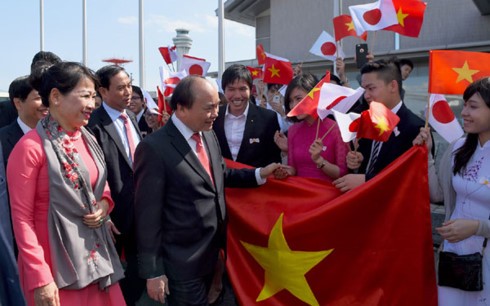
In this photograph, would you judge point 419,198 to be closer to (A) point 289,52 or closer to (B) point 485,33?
(B) point 485,33

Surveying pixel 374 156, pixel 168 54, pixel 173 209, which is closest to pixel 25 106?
pixel 173 209

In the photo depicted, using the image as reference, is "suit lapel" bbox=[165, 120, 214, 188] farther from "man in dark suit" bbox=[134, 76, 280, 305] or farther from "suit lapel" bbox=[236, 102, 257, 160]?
"suit lapel" bbox=[236, 102, 257, 160]

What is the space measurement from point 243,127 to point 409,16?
1.84 meters

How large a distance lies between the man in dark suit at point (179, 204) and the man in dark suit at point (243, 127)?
1.02m

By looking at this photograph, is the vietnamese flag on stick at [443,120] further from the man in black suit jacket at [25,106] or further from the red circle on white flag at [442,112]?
the man in black suit jacket at [25,106]

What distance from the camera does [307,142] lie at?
133 inches

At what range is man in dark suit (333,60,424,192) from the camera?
3021mm

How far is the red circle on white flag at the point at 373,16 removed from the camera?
15.0ft

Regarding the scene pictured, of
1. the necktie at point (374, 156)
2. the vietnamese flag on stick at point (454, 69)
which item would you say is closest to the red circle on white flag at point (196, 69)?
the necktie at point (374, 156)

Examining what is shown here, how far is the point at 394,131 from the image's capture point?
9.95ft

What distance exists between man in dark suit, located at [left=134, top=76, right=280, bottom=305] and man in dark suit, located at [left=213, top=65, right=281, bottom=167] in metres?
1.02

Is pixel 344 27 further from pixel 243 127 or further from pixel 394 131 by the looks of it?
pixel 394 131

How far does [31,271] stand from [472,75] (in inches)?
101

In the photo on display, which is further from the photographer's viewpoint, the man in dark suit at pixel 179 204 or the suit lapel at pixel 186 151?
the suit lapel at pixel 186 151
